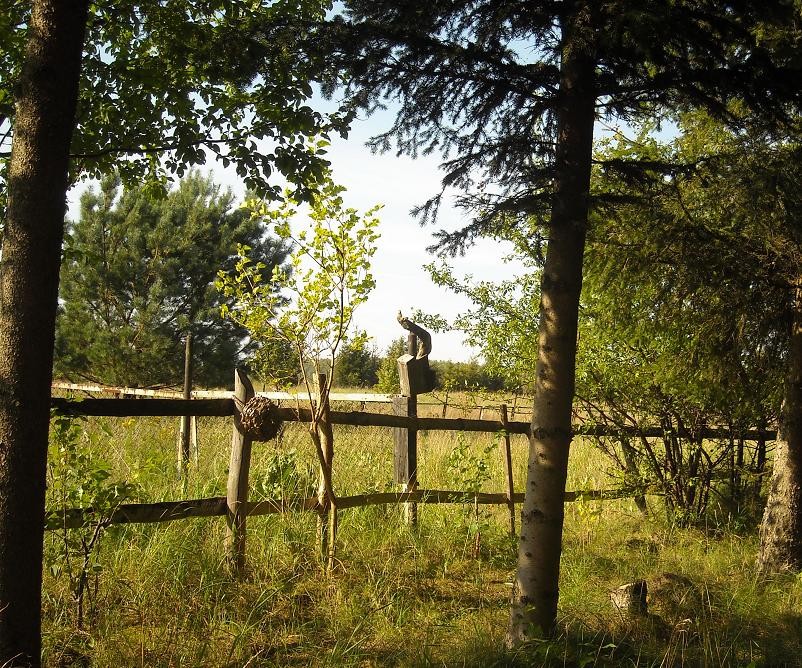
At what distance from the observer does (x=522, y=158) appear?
423cm

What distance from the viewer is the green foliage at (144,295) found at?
18812 millimetres

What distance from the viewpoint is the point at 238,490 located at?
5.07 m

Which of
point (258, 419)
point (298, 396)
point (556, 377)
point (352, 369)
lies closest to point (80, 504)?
point (258, 419)

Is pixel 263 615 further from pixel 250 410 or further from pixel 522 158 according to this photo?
pixel 522 158

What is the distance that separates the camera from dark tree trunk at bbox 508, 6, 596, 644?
158 inches

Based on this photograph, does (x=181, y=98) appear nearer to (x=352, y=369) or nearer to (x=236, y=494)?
(x=236, y=494)

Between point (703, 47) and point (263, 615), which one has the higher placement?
point (703, 47)

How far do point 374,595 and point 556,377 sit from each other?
1947 millimetres

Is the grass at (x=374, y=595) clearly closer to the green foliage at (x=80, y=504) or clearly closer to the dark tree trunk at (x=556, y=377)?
the green foliage at (x=80, y=504)

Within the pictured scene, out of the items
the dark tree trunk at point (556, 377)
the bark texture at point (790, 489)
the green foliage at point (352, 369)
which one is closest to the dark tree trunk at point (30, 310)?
the dark tree trunk at point (556, 377)

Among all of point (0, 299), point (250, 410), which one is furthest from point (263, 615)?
point (0, 299)

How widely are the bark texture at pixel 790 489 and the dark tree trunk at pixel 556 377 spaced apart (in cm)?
297

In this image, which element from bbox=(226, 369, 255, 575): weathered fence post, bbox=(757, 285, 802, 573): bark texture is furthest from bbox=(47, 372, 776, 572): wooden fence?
bbox=(757, 285, 802, 573): bark texture

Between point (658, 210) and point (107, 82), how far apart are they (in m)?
4.33
